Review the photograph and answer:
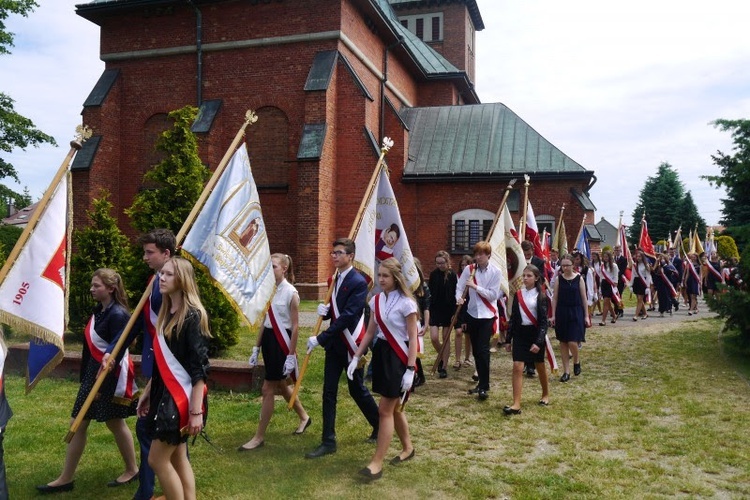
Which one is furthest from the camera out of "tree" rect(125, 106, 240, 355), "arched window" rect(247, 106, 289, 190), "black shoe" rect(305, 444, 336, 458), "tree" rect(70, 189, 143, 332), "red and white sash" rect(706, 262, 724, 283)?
"arched window" rect(247, 106, 289, 190)

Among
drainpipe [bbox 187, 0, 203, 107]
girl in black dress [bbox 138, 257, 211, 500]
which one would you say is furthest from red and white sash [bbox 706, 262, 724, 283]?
girl in black dress [bbox 138, 257, 211, 500]

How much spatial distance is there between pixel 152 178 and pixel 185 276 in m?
6.47

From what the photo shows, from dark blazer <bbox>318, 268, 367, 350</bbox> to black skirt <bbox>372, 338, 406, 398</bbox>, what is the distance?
0.43 m

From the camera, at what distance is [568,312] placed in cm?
881

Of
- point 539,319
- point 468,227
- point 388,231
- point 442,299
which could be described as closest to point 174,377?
point 388,231

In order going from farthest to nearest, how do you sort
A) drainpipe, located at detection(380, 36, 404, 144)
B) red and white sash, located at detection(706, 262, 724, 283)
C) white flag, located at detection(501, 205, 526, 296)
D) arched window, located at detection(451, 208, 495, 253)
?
drainpipe, located at detection(380, 36, 404, 144) → arched window, located at detection(451, 208, 495, 253) → red and white sash, located at detection(706, 262, 724, 283) → white flag, located at detection(501, 205, 526, 296)

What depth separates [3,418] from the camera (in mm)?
3717

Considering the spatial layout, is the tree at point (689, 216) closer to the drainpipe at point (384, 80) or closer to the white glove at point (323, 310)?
the drainpipe at point (384, 80)

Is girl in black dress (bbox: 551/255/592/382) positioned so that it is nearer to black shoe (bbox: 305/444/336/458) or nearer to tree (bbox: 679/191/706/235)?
black shoe (bbox: 305/444/336/458)

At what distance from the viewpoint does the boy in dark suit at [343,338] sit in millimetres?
5484

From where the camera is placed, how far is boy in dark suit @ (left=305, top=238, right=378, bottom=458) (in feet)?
18.0

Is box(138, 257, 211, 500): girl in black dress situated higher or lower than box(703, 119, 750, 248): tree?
lower

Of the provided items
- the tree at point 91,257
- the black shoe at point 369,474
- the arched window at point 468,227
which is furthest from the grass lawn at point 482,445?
the arched window at point 468,227

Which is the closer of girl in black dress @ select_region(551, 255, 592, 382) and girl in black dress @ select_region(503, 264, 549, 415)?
girl in black dress @ select_region(503, 264, 549, 415)
